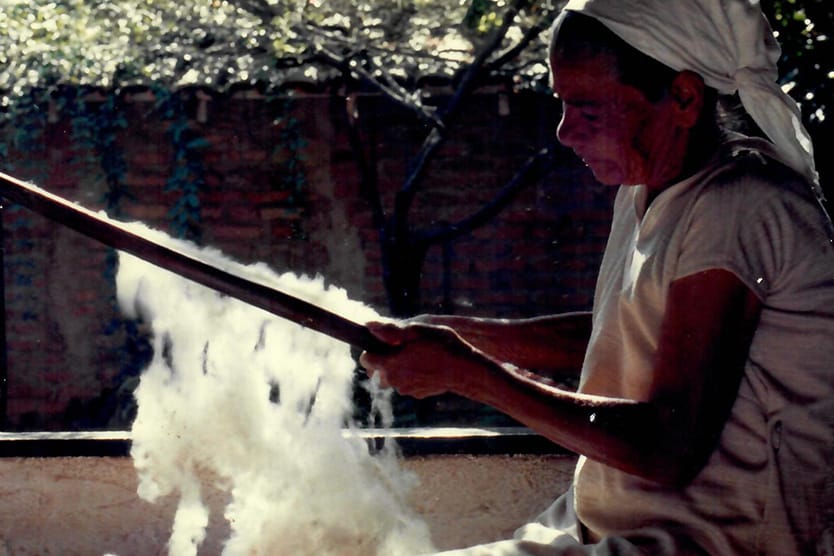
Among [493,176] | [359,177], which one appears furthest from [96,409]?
[493,176]

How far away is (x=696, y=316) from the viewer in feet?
5.17

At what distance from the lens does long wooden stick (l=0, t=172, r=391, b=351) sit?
1.97 meters

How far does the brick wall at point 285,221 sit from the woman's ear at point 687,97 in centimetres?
438

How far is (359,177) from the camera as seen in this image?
6.25 m

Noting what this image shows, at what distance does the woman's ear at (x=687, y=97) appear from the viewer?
5.62 feet

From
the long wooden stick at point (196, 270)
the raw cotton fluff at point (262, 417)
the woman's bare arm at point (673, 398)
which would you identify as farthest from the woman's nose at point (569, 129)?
the raw cotton fluff at point (262, 417)

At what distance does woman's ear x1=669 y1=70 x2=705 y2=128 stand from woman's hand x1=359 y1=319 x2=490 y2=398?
1.76 ft

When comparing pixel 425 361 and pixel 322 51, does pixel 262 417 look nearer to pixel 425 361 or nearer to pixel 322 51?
pixel 425 361

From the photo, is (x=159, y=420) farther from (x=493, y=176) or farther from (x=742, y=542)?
(x=493, y=176)

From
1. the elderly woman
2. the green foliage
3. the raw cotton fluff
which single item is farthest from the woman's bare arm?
the green foliage

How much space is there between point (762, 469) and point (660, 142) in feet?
1.89

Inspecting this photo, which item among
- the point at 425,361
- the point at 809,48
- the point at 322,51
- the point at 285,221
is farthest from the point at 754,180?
the point at 285,221

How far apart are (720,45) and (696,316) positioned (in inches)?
18.8

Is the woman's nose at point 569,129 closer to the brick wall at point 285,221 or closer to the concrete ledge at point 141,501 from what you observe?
the concrete ledge at point 141,501
